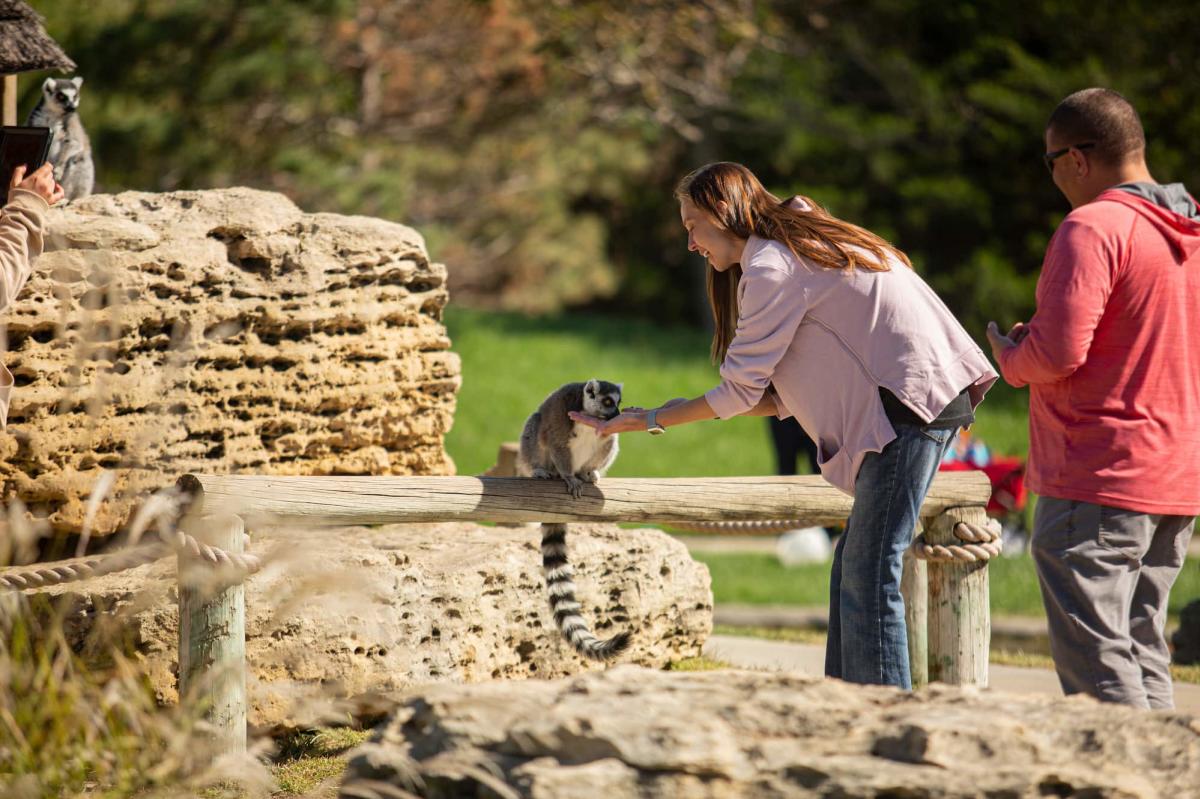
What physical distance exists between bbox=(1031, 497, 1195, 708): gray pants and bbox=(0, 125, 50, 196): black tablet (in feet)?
10.6

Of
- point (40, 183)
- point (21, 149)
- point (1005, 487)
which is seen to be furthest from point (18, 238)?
point (1005, 487)

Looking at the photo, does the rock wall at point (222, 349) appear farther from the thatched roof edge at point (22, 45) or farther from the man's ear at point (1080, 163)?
the man's ear at point (1080, 163)

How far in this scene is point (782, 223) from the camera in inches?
130

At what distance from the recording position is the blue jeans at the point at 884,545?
10.6 ft

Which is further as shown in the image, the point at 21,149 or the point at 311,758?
the point at 311,758

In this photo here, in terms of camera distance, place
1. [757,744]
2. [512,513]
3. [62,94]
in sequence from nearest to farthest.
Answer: [757,744] → [512,513] → [62,94]

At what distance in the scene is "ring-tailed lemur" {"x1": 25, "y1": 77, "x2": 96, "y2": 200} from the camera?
541 centimetres

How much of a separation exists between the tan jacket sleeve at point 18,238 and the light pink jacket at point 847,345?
2.03m

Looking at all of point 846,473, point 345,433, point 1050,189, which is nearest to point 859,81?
point 1050,189

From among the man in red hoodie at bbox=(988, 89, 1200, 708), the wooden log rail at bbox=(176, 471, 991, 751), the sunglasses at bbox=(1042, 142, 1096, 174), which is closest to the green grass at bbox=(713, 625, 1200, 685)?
the wooden log rail at bbox=(176, 471, 991, 751)

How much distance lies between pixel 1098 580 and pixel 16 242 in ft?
10.2

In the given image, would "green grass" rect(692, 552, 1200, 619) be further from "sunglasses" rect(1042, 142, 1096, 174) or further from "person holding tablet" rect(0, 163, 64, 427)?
"person holding tablet" rect(0, 163, 64, 427)

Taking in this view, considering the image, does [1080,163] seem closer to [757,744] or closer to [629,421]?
[629,421]

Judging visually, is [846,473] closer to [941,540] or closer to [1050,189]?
[941,540]
